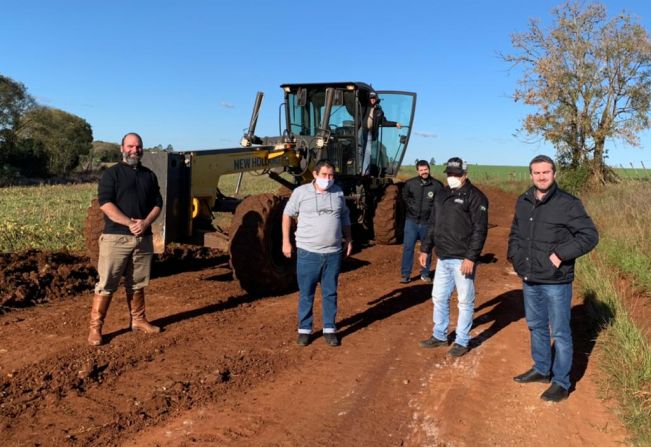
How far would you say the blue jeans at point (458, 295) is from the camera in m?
4.86

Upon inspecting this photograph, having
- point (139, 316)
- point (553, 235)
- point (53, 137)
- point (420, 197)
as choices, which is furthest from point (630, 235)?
point (53, 137)

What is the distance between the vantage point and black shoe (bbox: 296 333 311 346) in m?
4.99

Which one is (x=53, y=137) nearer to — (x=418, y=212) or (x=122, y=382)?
(x=418, y=212)

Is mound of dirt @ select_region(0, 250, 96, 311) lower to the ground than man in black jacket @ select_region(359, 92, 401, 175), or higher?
lower

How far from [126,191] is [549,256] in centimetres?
349

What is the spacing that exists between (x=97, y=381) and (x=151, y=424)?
2.83ft

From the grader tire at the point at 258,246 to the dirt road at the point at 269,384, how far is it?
37 cm

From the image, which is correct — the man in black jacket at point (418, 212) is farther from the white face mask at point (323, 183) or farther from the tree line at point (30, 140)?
the tree line at point (30, 140)

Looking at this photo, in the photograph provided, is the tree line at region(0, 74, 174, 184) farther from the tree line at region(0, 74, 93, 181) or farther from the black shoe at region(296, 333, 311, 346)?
the black shoe at region(296, 333, 311, 346)

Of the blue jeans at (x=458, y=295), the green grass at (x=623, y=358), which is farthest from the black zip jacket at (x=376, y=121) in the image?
the blue jeans at (x=458, y=295)

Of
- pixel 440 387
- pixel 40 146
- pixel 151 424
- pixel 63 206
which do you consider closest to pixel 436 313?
pixel 440 387

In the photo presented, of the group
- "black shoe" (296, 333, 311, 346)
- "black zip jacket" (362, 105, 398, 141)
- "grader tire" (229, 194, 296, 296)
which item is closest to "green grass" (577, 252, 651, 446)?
"black shoe" (296, 333, 311, 346)

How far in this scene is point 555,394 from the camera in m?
3.97

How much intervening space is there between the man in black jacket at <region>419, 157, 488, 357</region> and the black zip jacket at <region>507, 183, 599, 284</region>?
24.9 inches
